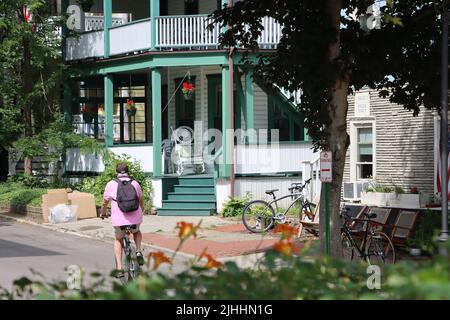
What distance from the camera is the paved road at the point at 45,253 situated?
1205 centimetres

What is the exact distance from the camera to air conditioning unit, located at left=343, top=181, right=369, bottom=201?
18.9 m

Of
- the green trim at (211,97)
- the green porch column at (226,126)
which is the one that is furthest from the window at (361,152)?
the green trim at (211,97)

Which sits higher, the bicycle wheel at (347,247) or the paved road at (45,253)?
the bicycle wheel at (347,247)

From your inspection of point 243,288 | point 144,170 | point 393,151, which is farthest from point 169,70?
point 243,288

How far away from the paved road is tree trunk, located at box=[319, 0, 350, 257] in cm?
220

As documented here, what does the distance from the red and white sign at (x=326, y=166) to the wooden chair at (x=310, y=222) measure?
4.26 metres

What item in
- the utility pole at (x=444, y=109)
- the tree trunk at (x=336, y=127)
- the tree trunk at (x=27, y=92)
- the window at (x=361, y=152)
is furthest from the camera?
the tree trunk at (x=27, y=92)

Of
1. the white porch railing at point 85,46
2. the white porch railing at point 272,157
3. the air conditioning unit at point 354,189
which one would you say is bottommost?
the air conditioning unit at point 354,189

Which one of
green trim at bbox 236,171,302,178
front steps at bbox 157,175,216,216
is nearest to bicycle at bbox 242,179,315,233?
front steps at bbox 157,175,216,216

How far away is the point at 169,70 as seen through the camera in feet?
84.2

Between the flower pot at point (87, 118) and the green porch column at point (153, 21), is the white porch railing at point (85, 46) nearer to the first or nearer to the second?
the flower pot at point (87, 118)

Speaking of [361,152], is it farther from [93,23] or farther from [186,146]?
[93,23]

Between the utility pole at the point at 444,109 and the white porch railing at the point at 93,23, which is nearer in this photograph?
the utility pole at the point at 444,109

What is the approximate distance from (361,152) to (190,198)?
480 centimetres
